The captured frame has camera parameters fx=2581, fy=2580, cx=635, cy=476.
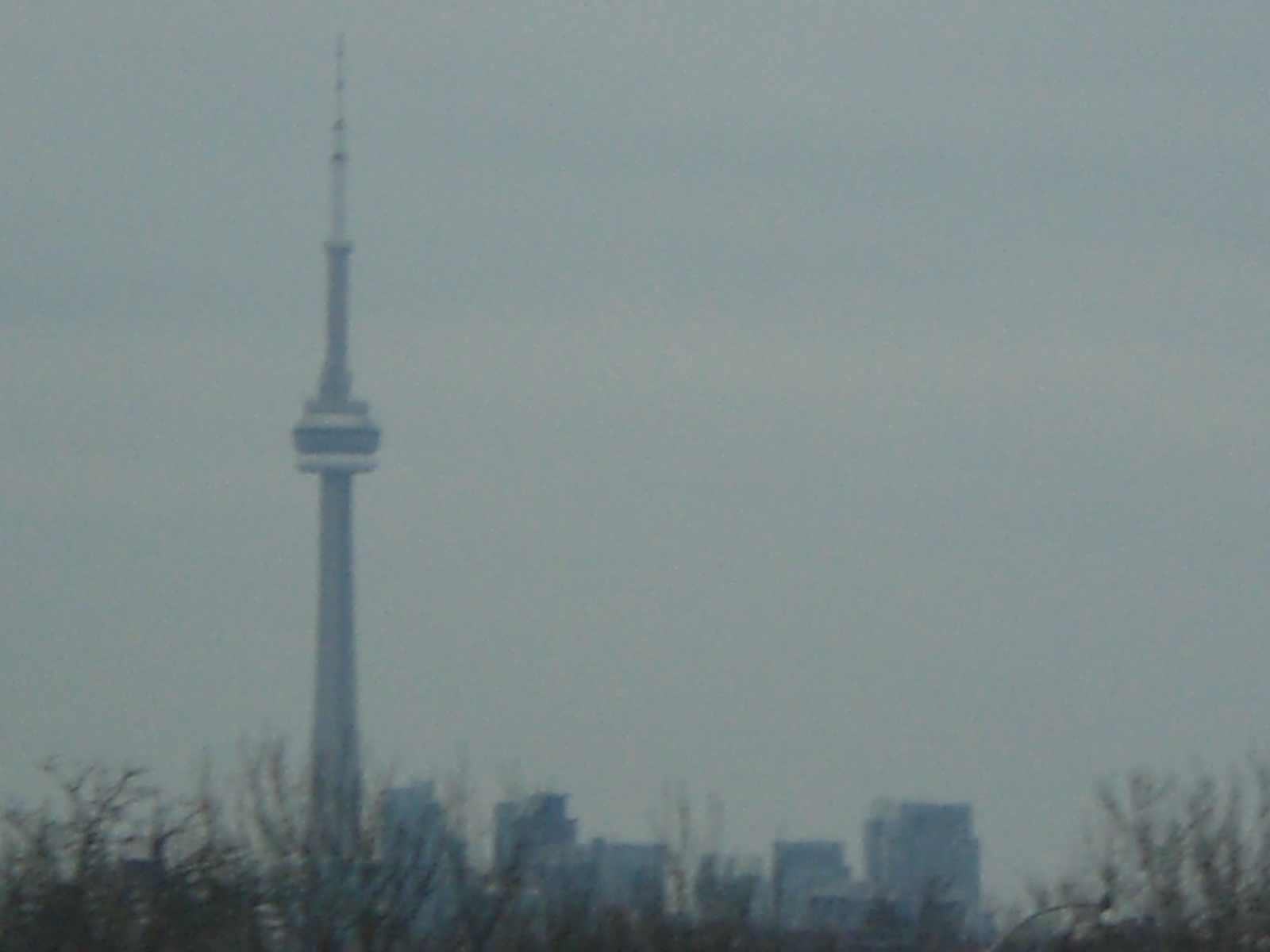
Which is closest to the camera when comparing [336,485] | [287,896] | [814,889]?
[287,896]

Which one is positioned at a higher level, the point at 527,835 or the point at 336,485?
the point at 336,485

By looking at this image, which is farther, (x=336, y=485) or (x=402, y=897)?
(x=336, y=485)

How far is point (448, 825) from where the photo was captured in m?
34.7

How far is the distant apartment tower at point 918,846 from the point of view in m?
52.6

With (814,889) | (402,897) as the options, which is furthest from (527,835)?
(814,889)

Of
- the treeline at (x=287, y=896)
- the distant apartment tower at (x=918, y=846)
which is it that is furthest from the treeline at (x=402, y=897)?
the distant apartment tower at (x=918, y=846)

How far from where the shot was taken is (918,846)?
55.6 m

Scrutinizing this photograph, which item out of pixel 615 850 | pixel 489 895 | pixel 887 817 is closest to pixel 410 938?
pixel 489 895

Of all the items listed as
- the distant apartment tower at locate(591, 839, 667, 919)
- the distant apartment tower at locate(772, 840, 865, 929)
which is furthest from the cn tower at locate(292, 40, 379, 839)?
the distant apartment tower at locate(591, 839, 667, 919)

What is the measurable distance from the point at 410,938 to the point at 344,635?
101m

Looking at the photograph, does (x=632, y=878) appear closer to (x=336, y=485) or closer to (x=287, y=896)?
(x=287, y=896)

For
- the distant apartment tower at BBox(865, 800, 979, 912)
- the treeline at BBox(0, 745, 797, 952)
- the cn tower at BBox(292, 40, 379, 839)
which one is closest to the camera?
the treeline at BBox(0, 745, 797, 952)

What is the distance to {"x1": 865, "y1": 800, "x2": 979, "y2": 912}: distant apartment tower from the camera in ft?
173

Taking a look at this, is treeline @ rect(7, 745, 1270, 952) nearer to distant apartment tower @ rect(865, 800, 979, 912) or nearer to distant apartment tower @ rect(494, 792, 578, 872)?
distant apartment tower @ rect(494, 792, 578, 872)
